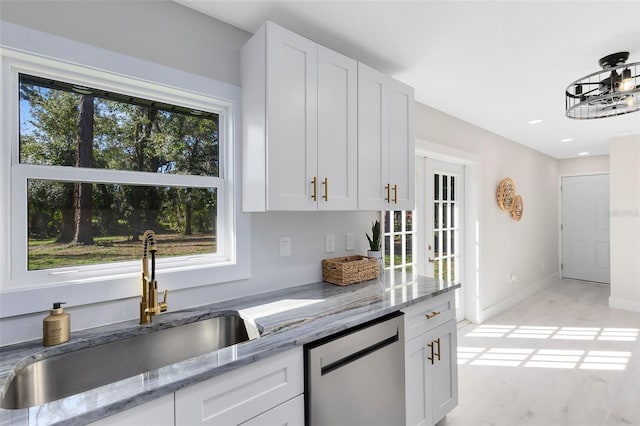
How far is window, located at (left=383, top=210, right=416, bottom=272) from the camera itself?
2.96 m

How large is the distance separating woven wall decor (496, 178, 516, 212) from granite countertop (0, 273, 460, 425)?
8.67 ft

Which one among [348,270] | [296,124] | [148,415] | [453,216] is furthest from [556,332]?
[148,415]

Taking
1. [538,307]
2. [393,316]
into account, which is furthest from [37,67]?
[538,307]

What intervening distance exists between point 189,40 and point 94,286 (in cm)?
125

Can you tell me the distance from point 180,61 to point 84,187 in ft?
2.46

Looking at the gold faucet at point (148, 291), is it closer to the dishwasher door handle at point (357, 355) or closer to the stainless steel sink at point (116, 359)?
the stainless steel sink at point (116, 359)

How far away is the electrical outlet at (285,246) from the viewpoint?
76.5 inches

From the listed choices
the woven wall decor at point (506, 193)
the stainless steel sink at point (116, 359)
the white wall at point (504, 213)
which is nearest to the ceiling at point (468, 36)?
the white wall at point (504, 213)

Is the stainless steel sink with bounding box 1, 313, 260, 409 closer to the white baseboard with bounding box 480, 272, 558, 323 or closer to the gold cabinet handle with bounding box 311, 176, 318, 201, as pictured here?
the gold cabinet handle with bounding box 311, 176, 318, 201

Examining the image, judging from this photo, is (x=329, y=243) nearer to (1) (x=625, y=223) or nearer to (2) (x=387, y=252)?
(2) (x=387, y=252)

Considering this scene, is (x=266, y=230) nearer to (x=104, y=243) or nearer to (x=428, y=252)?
(x=104, y=243)

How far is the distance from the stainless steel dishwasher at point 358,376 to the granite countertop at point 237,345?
0.07m

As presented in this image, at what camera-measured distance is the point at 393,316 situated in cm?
162

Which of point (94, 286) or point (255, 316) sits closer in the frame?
point (94, 286)
